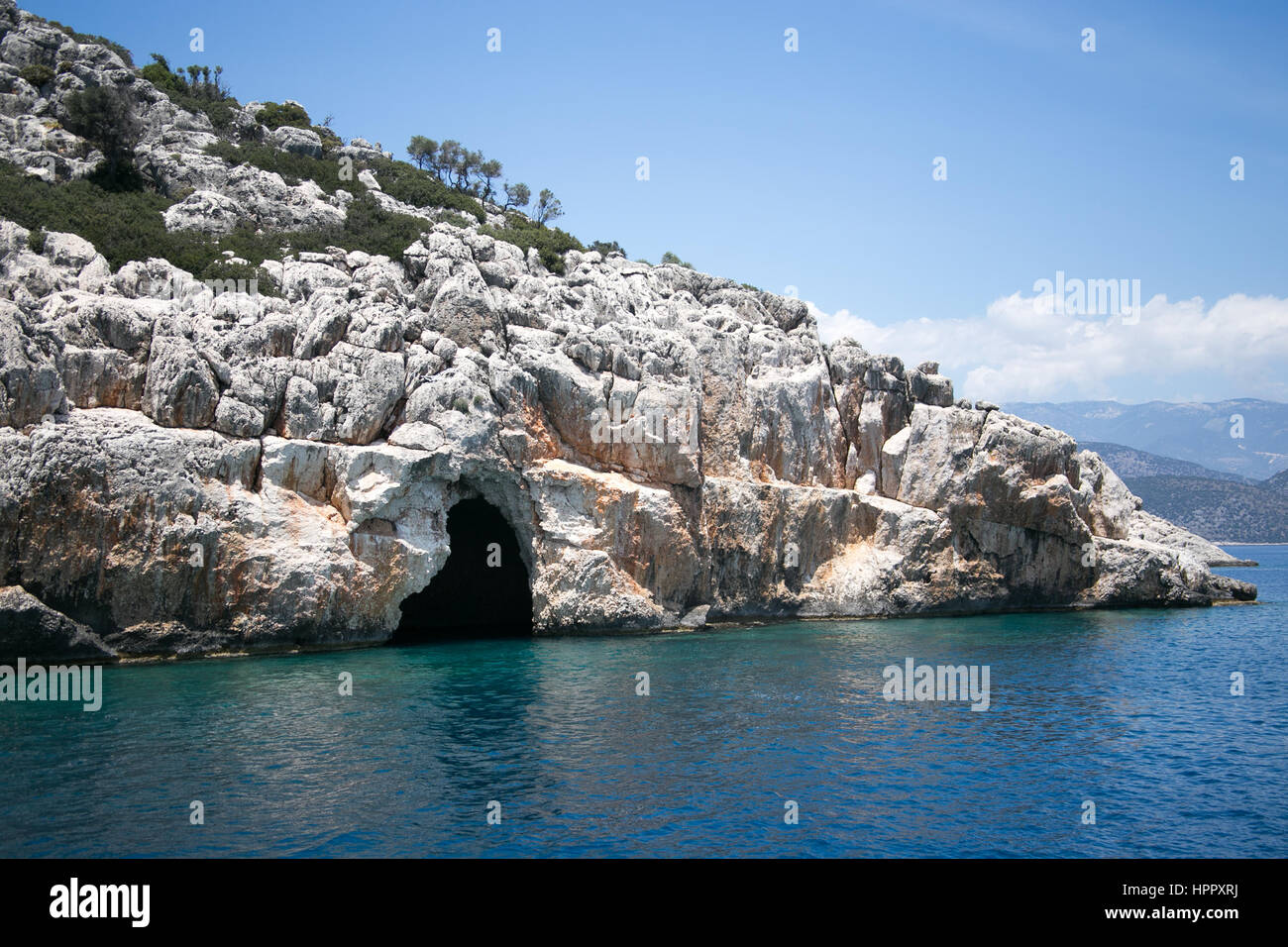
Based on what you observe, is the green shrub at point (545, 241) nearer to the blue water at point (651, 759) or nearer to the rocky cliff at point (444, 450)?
the rocky cliff at point (444, 450)

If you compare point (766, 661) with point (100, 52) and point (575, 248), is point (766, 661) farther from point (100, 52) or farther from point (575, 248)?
point (100, 52)

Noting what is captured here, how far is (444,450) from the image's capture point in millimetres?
38125

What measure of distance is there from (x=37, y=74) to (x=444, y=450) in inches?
1641

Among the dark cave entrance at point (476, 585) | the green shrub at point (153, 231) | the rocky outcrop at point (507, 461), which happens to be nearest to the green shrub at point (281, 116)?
the green shrub at point (153, 231)

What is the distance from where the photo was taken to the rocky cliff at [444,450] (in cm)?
3256

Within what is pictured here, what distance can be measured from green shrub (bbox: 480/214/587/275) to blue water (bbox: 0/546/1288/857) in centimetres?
2853

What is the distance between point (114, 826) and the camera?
57.1ft

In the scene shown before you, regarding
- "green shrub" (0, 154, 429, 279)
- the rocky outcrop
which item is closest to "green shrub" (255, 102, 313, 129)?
"green shrub" (0, 154, 429, 279)

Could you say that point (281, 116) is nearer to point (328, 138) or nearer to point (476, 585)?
point (328, 138)

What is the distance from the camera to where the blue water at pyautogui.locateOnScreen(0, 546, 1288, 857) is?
17312 millimetres

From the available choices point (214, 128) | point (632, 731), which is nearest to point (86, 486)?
point (632, 731)

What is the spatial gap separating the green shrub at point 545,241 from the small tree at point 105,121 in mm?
20818

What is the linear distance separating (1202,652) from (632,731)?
Answer: 26885 mm

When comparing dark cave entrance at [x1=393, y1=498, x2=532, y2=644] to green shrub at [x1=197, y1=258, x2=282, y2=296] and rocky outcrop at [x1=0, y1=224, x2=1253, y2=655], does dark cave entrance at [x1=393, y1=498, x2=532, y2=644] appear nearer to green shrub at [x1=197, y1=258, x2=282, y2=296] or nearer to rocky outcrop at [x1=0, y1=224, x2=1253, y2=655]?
rocky outcrop at [x1=0, y1=224, x2=1253, y2=655]
